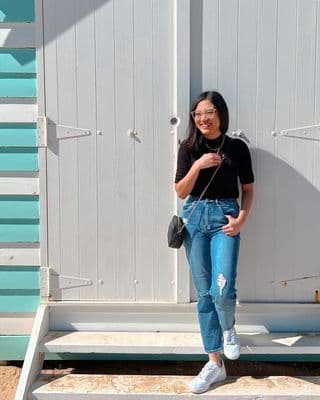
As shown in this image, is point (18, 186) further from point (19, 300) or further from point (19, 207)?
point (19, 300)

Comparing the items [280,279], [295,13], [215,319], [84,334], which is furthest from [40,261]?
[295,13]

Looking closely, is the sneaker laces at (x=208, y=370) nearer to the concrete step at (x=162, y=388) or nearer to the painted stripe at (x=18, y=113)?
the concrete step at (x=162, y=388)

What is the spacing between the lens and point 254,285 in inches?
135

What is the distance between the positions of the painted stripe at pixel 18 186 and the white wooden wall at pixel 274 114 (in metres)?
1.24

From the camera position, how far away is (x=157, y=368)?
357cm

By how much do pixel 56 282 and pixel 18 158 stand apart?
0.82 metres

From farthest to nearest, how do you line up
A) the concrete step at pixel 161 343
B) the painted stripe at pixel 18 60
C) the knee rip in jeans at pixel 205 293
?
the painted stripe at pixel 18 60, the concrete step at pixel 161 343, the knee rip in jeans at pixel 205 293

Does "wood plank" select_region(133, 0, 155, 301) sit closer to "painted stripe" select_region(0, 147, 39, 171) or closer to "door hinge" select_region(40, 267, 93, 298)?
"door hinge" select_region(40, 267, 93, 298)

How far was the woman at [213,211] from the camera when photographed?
9.74 ft

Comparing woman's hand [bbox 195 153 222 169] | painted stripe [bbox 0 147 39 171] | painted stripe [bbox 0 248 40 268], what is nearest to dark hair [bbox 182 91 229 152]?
woman's hand [bbox 195 153 222 169]

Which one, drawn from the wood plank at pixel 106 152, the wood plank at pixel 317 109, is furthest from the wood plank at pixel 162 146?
the wood plank at pixel 317 109

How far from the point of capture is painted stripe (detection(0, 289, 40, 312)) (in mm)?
3492


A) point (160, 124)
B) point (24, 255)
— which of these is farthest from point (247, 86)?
point (24, 255)

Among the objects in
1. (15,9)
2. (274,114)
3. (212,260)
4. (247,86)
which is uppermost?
(15,9)
